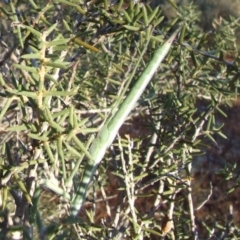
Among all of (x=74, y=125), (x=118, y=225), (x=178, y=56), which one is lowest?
(x=118, y=225)

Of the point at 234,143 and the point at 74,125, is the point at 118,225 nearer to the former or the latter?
the point at 74,125

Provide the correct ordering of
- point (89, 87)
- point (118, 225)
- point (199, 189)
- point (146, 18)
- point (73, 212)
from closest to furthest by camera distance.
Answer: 1. point (73, 212)
2. point (146, 18)
3. point (118, 225)
4. point (89, 87)
5. point (199, 189)

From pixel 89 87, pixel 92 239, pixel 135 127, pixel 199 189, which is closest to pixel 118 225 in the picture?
pixel 92 239

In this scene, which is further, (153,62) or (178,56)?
(178,56)

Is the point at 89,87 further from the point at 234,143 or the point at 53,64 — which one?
the point at 234,143

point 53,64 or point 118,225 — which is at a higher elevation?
point 53,64

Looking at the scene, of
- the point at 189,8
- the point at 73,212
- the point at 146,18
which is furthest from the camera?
the point at 189,8

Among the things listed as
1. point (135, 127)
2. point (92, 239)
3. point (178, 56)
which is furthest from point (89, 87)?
point (135, 127)

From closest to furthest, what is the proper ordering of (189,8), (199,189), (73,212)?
(73,212), (189,8), (199,189)

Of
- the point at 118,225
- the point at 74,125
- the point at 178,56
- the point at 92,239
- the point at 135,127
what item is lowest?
the point at 135,127
